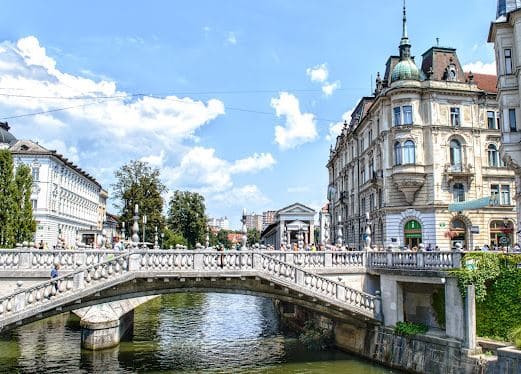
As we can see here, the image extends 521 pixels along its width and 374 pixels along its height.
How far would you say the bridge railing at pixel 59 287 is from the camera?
1777cm

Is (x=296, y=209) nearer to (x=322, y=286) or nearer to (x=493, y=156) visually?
(x=493, y=156)

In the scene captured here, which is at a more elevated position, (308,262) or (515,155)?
(515,155)

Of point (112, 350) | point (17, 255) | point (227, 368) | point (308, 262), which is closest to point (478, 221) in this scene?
point (308, 262)

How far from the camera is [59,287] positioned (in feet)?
59.8

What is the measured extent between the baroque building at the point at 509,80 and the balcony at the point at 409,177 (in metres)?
11.6

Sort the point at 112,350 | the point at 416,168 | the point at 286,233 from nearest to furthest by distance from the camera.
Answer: the point at 112,350
the point at 416,168
the point at 286,233

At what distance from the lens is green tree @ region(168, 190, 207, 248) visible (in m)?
85.9

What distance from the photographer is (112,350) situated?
24.7 meters

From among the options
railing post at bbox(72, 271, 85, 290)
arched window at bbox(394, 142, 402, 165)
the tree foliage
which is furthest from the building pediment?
railing post at bbox(72, 271, 85, 290)

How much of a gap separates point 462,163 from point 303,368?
95.4 ft

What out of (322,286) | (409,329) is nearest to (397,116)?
(322,286)

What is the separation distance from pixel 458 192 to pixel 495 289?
2663 centimetres

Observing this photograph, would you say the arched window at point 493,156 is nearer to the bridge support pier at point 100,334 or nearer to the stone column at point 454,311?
the stone column at point 454,311

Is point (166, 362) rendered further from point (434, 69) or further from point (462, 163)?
point (434, 69)
